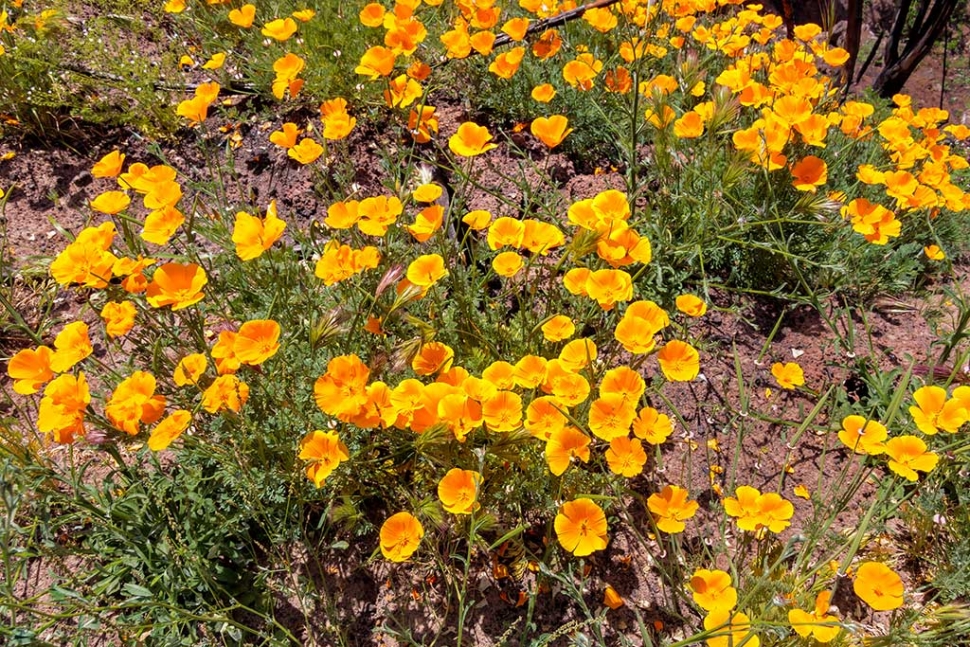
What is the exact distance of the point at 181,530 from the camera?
6.67 feet

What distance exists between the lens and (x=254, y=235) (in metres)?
2.00

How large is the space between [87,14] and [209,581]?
402cm

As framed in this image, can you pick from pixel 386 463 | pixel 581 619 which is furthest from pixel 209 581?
pixel 581 619

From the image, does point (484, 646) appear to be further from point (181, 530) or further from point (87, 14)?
point (87, 14)

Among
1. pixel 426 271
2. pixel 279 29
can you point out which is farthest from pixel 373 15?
pixel 426 271

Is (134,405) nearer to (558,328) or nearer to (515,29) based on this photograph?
(558,328)

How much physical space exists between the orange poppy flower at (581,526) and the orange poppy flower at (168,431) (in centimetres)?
111

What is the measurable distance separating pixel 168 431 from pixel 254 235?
2.10 feet

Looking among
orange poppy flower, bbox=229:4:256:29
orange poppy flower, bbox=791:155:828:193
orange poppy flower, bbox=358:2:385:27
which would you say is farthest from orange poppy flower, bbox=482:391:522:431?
orange poppy flower, bbox=229:4:256:29

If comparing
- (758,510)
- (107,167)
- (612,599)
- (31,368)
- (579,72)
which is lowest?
(612,599)

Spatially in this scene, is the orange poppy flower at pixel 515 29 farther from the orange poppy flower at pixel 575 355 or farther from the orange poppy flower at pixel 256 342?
the orange poppy flower at pixel 256 342

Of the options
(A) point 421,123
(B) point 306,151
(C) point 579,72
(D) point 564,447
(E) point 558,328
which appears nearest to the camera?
A: (D) point 564,447

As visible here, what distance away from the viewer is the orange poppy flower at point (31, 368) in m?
1.88

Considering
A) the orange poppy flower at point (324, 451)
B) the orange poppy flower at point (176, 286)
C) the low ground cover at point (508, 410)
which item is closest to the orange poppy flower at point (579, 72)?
the low ground cover at point (508, 410)
